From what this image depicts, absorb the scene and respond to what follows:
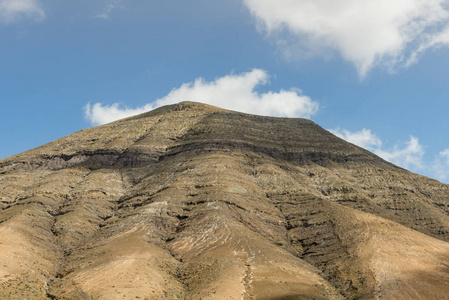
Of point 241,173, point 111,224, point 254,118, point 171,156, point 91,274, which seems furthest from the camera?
point 254,118

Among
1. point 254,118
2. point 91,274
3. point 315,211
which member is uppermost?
point 254,118

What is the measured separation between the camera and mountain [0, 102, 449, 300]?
203ft

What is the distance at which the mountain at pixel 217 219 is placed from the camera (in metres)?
61.9

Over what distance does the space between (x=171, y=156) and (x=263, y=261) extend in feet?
199

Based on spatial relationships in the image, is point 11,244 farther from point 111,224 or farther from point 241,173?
point 241,173

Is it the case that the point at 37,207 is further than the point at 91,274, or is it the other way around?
the point at 37,207

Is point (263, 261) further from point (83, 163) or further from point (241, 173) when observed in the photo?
point (83, 163)

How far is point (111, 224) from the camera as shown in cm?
8531

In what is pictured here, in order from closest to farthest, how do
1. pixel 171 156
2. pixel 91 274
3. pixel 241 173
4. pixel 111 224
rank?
pixel 91 274 < pixel 111 224 < pixel 241 173 < pixel 171 156

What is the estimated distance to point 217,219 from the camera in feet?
262

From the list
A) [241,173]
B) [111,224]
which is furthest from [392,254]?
[111,224]

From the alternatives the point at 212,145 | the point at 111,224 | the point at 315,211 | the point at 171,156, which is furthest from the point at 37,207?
the point at 315,211

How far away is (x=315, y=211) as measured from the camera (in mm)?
89188

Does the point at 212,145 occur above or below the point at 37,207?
above
